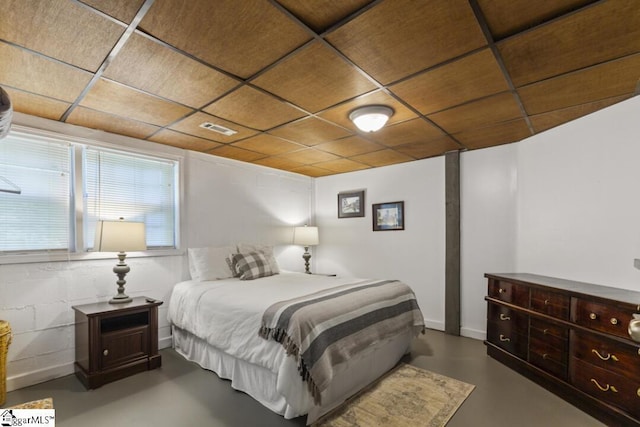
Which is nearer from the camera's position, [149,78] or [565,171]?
[149,78]

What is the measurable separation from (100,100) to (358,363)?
9.89 ft

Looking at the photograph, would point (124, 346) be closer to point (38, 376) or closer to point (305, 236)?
point (38, 376)

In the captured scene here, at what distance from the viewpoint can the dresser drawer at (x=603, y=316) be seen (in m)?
2.05

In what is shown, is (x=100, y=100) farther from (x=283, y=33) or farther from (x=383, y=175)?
(x=383, y=175)

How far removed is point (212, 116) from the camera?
2.78m

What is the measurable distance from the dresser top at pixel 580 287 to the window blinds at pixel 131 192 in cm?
381

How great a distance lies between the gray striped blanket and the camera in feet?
6.82

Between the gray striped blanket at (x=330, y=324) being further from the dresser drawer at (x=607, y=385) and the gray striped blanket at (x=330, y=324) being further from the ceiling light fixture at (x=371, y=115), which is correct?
the ceiling light fixture at (x=371, y=115)

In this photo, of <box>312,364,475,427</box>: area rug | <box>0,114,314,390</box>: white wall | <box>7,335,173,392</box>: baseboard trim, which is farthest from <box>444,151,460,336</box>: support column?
<box>7,335,173,392</box>: baseboard trim

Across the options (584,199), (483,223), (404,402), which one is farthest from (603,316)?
(483,223)

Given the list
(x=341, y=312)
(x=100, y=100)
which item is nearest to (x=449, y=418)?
(x=341, y=312)

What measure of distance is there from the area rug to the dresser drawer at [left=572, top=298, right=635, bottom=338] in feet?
3.40

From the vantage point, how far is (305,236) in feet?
16.5

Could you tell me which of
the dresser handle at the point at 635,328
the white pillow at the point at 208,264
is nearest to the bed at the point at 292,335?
the white pillow at the point at 208,264
